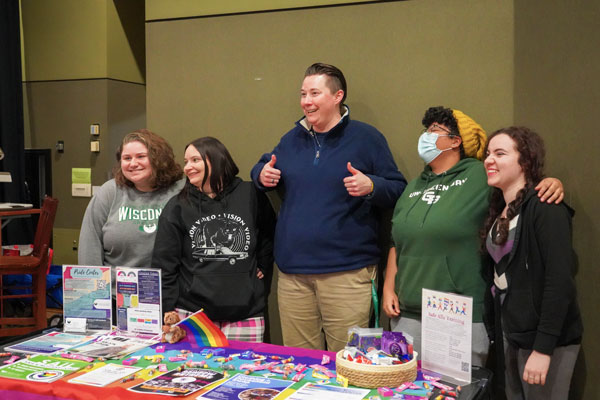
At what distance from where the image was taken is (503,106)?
2688 millimetres

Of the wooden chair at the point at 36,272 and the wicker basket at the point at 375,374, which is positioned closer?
the wicker basket at the point at 375,374

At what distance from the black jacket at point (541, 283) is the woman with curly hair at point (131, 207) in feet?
5.39

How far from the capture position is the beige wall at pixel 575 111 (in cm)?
234

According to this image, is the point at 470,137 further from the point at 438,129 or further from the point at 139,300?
the point at 139,300

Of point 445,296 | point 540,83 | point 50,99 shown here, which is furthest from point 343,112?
point 50,99

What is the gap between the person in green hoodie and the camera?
223cm

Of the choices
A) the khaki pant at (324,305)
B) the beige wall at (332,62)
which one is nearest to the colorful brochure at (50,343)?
the khaki pant at (324,305)

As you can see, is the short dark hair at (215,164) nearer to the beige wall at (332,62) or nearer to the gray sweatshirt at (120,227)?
the gray sweatshirt at (120,227)

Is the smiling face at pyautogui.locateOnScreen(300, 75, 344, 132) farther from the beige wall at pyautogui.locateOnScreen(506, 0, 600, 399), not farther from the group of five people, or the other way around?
the beige wall at pyautogui.locateOnScreen(506, 0, 600, 399)

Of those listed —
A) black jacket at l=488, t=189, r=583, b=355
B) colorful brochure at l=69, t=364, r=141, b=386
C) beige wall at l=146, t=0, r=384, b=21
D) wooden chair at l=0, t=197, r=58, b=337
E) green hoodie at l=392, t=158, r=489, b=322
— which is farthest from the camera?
wooden chair at l=0, t=197, r=58, b=337

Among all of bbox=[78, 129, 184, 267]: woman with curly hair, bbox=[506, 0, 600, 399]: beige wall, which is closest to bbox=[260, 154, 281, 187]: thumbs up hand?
bbox=[78, 129, 184, 267]: woman with curly hair

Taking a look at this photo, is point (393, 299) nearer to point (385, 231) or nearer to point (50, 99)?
point (385, 231)

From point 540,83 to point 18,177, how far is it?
18.5 ft

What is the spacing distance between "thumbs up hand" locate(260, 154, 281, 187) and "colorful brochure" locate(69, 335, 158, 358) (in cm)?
90
